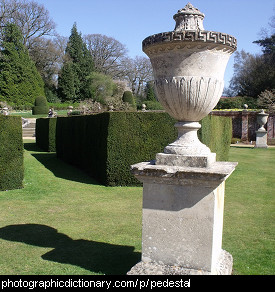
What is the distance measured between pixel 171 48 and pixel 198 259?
1.97m

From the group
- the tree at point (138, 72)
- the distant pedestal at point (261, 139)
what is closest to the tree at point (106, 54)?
the tree at point (138, 72)

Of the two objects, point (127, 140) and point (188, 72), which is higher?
point (188, 72)

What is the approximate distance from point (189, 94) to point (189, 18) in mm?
748

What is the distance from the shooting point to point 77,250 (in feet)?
14.8

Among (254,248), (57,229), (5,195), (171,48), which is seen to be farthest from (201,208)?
(5,195)

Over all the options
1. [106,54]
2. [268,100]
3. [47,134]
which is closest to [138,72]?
[106,54]

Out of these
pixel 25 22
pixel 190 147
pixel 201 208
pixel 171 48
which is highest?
pixel 25 22

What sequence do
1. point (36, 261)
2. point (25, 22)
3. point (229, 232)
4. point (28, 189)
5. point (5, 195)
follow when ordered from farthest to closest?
1. point (25, 22)
2. point (28, 189)
3. point (5, 195)
4. point (229, 232)
5. point (36, 261)

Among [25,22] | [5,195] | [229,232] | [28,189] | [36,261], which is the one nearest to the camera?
[36,261]

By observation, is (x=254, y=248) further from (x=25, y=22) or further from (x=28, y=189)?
(x=25, y=22)

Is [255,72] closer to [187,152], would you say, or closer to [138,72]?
[138,72]

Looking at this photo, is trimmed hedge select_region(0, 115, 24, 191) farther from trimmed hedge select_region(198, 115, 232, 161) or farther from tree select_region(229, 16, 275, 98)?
Answer: tree select_region(229, 16, 275, 98)

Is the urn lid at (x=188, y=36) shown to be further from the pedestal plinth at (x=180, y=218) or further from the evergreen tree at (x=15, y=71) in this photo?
the evergreen tree at (x=15, y=71)

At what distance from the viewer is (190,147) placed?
326 cm
